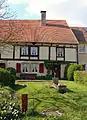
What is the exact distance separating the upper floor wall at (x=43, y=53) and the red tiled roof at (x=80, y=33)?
351cm

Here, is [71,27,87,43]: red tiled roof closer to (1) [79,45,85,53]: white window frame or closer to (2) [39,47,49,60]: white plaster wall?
(1) [79,45,85,53]: white window frame

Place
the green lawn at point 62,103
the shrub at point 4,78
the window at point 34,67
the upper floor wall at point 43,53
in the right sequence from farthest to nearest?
the upper floor wall at point 43,53 < the window at point 34,67 < the shrub at point 4,78 < the green lawn at point 62,103

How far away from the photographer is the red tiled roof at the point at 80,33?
48719mm

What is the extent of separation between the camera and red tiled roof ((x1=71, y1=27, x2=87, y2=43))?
4872 centimetres

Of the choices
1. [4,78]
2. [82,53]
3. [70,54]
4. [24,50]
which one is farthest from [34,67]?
[4,78]

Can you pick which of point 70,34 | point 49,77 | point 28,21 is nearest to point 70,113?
point 49,77

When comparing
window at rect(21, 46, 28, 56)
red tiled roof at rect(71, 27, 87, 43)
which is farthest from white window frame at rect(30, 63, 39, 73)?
red tiled roof at rect(71, 27, 87, 43)

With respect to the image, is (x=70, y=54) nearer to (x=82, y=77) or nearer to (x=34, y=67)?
(x=34, y=67)

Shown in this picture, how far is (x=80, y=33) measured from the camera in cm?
5122

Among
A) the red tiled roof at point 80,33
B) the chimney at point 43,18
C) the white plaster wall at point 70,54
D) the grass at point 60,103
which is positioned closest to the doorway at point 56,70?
the white plaster wall at point 70,54

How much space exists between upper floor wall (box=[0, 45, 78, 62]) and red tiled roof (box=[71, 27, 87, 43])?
351 cm

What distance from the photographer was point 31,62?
147 ft

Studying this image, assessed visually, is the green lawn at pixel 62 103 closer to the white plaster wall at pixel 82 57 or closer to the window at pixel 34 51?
the window at pixel 34 51

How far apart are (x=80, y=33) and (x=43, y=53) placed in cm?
916
